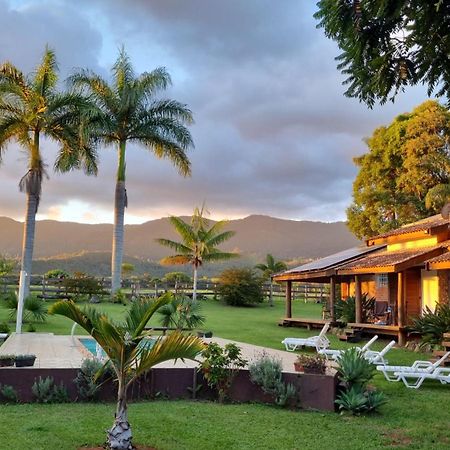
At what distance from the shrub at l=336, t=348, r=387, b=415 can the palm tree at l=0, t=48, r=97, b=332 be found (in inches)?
750

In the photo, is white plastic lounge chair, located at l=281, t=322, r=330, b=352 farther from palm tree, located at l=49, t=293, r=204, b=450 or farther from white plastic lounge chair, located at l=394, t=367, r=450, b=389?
palm tree, located at l=49, t=293, r=204, b=450

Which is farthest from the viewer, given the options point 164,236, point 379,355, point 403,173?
point 164,236

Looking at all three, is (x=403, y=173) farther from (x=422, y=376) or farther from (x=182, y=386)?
(x=182, y=386)

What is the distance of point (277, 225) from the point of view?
139625 mm

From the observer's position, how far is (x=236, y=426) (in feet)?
25.2

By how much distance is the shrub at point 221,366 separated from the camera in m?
8.98

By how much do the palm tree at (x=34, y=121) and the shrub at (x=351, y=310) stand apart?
13362mm

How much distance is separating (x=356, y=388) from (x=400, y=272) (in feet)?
31.0

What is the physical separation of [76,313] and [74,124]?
71.4 feet

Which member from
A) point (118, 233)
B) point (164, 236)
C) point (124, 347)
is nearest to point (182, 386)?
point (124, 347)

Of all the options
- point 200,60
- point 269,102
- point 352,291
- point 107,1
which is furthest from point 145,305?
point 352,291

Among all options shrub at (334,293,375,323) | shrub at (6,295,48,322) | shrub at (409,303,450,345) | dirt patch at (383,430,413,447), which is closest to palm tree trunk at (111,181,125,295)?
shrub at (6,295,48,322)

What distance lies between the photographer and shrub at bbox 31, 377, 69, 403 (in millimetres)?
8797

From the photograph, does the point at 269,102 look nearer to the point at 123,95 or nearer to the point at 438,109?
the point at 123,95
